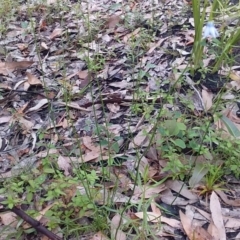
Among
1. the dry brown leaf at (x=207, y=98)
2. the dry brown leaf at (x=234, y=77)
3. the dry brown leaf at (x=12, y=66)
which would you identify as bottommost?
the dry brown leaf at (x=12, y=66)

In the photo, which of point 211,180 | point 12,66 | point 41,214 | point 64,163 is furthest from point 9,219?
point 12,66

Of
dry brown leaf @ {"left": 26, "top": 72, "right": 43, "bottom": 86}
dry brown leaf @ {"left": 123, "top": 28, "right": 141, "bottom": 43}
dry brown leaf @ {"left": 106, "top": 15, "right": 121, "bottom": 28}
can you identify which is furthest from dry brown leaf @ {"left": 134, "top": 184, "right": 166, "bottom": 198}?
dry brown leaf @ {"left": 106, "top": 15, "right": 121, "bottom": 28}

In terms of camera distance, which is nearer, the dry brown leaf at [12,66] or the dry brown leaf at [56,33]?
the dry brown leaf at [12,66]

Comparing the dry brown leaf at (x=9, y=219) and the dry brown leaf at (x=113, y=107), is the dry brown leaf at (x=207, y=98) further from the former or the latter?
the dry brown leaf at (x=9, y=219)

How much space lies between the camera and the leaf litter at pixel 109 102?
1.33 metres

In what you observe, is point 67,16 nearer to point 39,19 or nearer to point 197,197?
point 39,19

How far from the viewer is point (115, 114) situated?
5.67 ft

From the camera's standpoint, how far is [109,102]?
1.79 metres

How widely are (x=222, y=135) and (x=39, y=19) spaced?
4.78 feet

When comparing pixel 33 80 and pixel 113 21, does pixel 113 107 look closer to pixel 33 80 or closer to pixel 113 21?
pixel 33 80

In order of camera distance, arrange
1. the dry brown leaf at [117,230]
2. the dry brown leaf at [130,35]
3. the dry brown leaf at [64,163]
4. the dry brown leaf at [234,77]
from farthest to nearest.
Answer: the dry brown leaf at [130,35] → the dry brown leaf at [234,77] → the dry brown leaf at [64,163] → the dry brown leaf at [117,230]

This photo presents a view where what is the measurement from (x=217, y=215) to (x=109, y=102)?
0.69 m

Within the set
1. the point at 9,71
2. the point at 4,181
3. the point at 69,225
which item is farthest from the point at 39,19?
the point at 69,225

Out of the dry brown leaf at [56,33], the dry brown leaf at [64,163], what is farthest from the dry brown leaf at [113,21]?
the dry brown leaf at [64,163]
